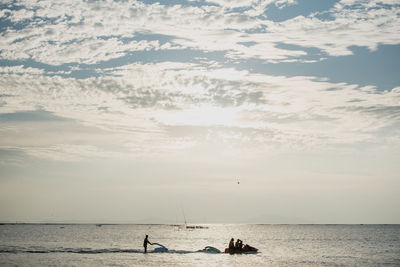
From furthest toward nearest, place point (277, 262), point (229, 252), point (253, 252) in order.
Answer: point (253, 252) → point (229, 252) → point (277, 262)

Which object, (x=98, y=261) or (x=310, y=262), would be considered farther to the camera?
(x=310, y=262)

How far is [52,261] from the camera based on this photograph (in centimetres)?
4612

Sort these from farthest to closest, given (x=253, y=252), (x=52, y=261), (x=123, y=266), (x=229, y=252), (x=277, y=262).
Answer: (x=253, y=252) → (x=229, y=252) → (x=277, y=262) → (x=52, y=261) → (x=123, y=266)

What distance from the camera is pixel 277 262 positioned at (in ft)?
165

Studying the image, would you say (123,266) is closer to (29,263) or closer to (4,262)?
(29,263)

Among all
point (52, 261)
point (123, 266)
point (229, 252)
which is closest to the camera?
point (123, 266)

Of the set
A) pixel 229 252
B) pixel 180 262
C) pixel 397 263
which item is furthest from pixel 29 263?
pixel 397 263

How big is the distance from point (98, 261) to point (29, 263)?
7.32 metres

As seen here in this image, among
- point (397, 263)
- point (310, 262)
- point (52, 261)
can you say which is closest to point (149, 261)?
point (52, 261)

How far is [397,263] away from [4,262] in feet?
153

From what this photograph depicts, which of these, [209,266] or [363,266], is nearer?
[209,266]

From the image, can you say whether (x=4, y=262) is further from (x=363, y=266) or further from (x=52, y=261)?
(x=363, y=266)

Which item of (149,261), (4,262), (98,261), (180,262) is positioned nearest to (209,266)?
(180,262)

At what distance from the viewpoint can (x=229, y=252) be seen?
5850cm
